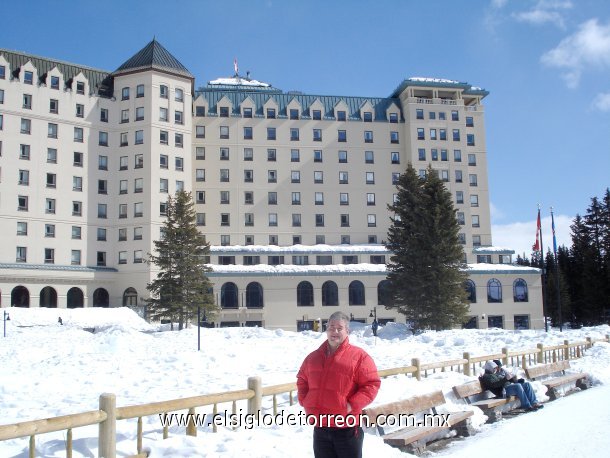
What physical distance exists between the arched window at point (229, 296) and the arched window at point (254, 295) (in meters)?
1.26

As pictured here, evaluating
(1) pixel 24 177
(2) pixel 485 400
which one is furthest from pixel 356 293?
(2) pixel 485 400

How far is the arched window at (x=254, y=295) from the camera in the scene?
62.1 meters

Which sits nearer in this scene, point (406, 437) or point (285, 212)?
point (406, 437)

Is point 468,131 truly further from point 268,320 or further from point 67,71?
point 67,71

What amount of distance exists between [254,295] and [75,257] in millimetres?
18966

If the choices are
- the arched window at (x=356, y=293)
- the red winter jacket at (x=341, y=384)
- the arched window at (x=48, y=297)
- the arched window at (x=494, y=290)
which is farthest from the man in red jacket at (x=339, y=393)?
the arched window at (x=494, y=290)

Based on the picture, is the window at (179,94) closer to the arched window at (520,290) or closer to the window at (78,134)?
the window at (78,134)

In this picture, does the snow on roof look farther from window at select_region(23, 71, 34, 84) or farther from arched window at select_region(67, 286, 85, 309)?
arched window at select_region(67, 286, 85, 309)

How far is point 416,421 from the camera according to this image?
10.5 m

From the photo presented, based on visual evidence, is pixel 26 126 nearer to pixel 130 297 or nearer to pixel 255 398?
pixel 130 297

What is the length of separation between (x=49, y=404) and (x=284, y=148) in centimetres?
6006

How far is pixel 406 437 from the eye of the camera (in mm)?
9016

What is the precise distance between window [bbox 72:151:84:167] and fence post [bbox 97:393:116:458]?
6146cm

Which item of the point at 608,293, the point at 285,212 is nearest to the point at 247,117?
the point at 285,212
